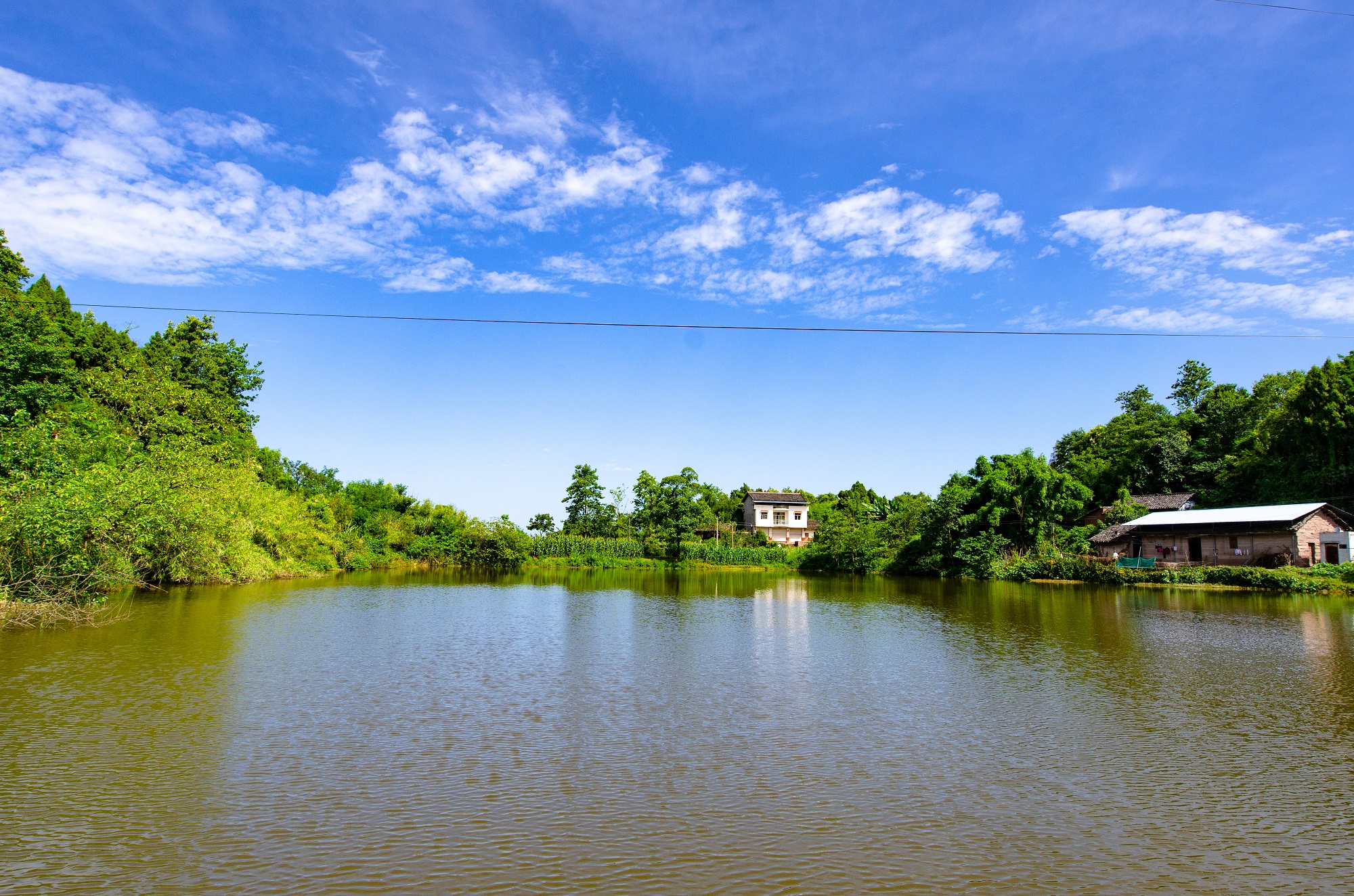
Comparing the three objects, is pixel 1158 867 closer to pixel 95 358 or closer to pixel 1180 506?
pixel 95 358

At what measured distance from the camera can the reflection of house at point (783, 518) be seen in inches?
2936

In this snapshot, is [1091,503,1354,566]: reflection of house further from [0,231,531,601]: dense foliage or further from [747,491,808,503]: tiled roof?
[0,231,531,601]: dense foliage

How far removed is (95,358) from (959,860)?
41534 millimetres

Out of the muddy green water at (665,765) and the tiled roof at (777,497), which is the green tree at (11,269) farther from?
the tiled roof at (777,497)

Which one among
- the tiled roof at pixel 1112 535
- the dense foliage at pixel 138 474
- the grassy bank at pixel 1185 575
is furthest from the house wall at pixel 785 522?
the tiled roof at pixel 1112 535

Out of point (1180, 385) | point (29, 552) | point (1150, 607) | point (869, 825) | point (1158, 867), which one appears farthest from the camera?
point (1180, 385)

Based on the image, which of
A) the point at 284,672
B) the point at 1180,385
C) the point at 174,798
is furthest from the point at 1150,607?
the point at 1180,385

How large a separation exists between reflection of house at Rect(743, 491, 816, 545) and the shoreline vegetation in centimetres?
351

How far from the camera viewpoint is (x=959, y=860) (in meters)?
6.29

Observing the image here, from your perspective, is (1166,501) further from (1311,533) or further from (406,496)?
(406,496)

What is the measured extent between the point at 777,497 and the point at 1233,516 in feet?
138

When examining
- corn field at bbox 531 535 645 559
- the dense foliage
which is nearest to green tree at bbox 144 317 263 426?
the dense foliage

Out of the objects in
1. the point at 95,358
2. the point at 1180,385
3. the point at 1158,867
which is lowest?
the point at 1158,867

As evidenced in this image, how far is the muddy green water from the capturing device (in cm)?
603
